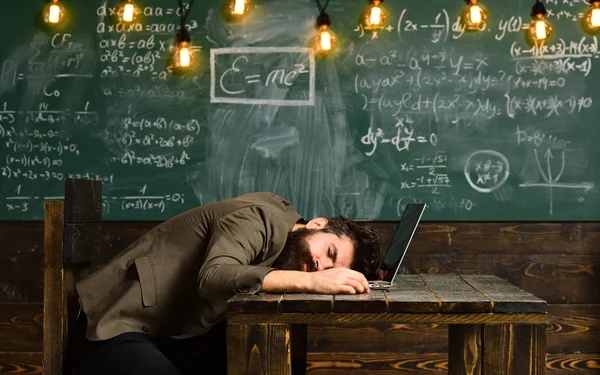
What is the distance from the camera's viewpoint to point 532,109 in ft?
11.6

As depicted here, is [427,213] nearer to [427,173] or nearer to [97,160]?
[427,173]

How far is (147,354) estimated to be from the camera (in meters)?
1.97

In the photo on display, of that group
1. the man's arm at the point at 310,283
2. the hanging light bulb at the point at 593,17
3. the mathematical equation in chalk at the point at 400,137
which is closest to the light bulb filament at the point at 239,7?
the mathematical equation in chalk at the point at 400,137

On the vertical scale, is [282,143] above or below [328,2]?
below

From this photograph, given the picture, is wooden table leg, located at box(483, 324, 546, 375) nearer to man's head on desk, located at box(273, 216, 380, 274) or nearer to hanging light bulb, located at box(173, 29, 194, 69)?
man's head on desk, located at box(273, 216, 380, 274)

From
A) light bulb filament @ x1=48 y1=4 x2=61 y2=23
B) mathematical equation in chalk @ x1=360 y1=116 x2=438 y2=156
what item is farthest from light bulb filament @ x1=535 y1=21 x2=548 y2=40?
light bulb filament @ x1=48 y1=4 x2=61 y2=23

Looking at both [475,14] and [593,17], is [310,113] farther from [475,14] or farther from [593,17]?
[593,17]

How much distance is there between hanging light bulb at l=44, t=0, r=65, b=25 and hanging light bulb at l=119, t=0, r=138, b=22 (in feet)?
1.09

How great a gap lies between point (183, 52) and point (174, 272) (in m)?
1.75

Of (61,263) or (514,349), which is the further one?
(61,263)

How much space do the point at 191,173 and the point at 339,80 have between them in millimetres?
967

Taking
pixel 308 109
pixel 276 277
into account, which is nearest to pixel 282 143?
pixel 308 109

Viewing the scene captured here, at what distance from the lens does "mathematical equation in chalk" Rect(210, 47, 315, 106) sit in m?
3.60

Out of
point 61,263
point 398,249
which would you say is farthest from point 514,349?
point 61,263
